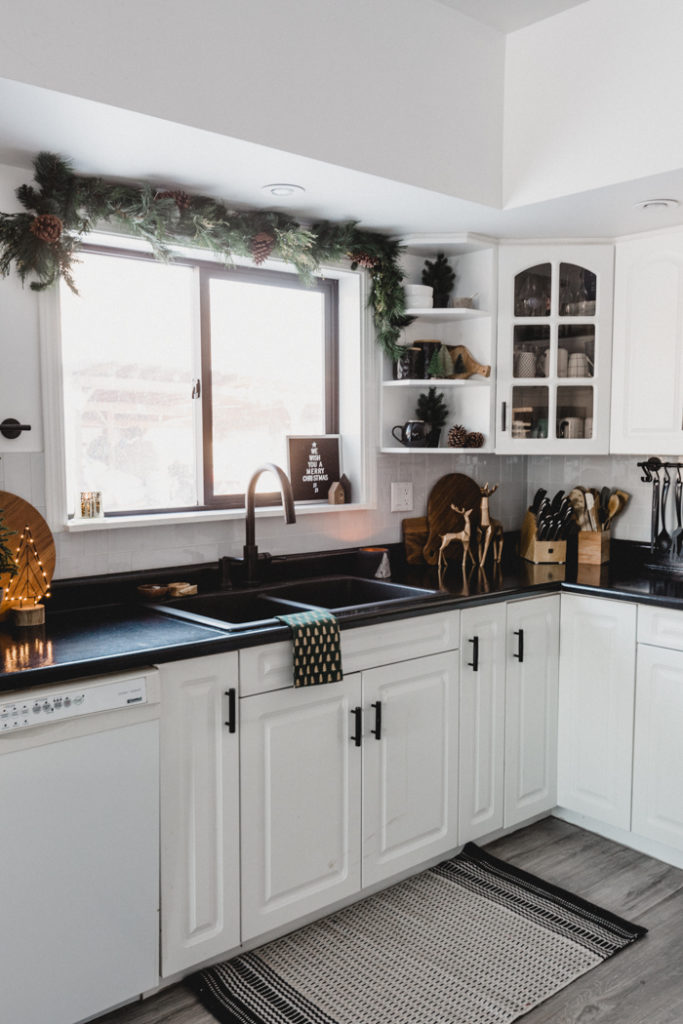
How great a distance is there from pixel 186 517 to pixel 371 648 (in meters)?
0.78

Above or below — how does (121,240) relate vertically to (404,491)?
above

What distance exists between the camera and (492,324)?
3.43 m

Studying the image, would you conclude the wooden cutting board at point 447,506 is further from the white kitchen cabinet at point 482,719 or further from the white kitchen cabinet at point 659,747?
the white kitchen cabinet at point 659,747

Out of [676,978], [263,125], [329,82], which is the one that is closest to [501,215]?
[329,82]

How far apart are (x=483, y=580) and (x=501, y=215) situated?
4.29ft

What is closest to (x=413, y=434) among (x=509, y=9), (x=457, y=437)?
(x=457, y=437)

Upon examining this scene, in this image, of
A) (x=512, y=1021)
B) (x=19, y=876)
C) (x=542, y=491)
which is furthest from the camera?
(x=542, y=491)

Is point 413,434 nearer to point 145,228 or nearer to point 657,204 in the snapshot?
point 657,204

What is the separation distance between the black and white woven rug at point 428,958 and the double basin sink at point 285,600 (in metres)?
0.95

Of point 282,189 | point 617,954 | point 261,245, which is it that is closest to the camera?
point 617,954

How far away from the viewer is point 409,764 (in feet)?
9.04

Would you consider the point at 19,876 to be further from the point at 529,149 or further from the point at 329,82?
the point at 529,149

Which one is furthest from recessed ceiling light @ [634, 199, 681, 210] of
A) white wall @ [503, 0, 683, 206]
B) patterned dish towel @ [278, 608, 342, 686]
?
patterned dish towel @ [278, 608, 342, 686]

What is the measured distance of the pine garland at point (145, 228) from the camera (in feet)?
8.01
